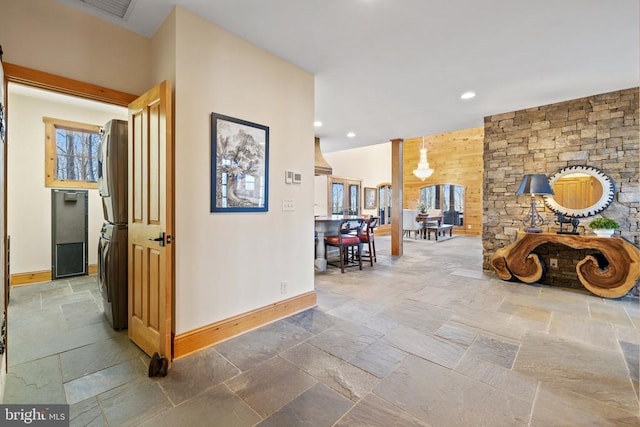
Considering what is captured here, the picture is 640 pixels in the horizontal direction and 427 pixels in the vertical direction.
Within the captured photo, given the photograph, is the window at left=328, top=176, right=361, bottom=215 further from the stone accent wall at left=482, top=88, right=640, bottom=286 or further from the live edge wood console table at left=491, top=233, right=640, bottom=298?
the live edge wood console table at left=491, top=233, right=640, bottom=298

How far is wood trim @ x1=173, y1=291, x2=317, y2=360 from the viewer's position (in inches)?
82.3

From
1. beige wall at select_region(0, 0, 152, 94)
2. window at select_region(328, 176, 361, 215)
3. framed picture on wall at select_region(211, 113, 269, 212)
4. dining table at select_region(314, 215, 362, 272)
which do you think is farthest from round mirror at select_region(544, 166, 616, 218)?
window at select_region(328, 176, 361, 215)

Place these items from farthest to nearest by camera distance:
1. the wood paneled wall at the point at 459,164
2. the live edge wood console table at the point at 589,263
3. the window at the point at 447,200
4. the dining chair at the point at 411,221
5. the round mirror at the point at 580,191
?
1. the window at the point at 447,200
2. the wood paneled wall at the point at 459,164
3. the dining chair at the point at 411,221
4. the round mirror at the point at 580,191
5. the live edge wood console table at the point at 589,263

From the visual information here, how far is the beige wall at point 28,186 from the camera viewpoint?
3.79 meters

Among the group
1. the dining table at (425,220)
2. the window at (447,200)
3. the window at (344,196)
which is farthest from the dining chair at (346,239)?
the window at (447,200)

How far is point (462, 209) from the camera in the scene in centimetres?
1073

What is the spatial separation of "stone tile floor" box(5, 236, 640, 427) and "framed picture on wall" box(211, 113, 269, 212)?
46.8 inches

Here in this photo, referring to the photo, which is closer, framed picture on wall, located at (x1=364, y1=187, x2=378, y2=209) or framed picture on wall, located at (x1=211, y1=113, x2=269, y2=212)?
framed picture on wall, located at (x1=211, y1=113, x2=269, y2=212)

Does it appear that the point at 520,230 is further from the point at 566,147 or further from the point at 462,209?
the point at 462,209

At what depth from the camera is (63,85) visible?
6.75 feet

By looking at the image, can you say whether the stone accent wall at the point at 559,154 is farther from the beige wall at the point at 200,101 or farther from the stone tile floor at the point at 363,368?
the beige wall at the point at 200,101

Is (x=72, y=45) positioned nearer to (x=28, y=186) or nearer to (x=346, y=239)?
(x=28, y=186)

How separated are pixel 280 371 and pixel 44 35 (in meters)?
2.95

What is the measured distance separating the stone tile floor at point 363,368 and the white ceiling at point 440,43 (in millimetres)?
2652
